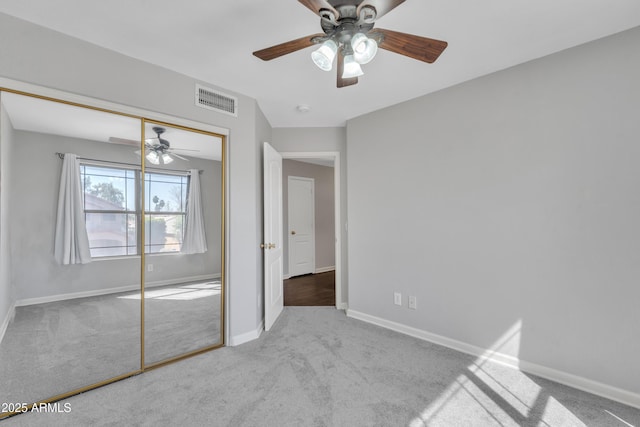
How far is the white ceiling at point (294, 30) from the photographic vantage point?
171 centimetres

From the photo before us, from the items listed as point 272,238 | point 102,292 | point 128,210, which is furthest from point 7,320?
point 272,238

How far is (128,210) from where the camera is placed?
7.43 ft

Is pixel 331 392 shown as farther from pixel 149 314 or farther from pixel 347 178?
pixel 347 178

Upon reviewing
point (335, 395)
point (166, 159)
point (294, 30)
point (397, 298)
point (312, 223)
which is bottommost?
point (335, 395)

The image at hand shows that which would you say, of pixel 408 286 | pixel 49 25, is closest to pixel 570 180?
pixel 408 286

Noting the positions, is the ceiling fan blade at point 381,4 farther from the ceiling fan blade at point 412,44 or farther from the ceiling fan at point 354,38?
the ceiling fan blade at point 412,44

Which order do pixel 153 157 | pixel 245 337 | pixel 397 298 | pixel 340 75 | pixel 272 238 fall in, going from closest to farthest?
pixel 340 75
pixel 153 157
pixel 245 337
pixel 397 298
pixel 272 238

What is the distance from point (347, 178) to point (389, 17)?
2046 mm

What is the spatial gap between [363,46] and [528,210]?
192 cm

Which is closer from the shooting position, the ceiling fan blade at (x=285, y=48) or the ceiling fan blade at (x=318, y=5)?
the ceiling fan blade at (x=318, y=5)

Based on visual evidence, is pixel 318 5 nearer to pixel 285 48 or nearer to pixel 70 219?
pixel 285 48

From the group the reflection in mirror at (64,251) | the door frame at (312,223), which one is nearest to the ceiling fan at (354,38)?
the reflection in mirror at (64,251)

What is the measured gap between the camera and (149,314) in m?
2.37

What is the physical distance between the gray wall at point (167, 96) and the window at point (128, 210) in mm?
506
